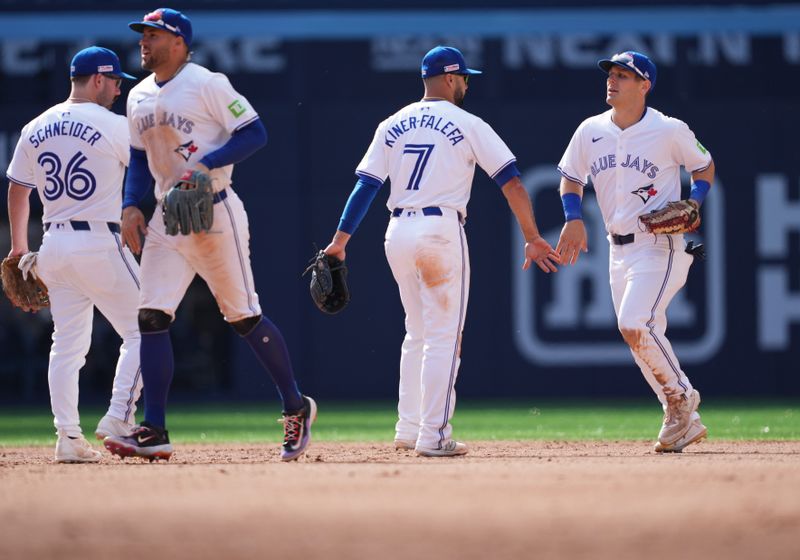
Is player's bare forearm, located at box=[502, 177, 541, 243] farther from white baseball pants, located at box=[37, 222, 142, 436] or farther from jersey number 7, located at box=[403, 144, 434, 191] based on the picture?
white baseball pants, located at box=[37, 222, 142, 436]

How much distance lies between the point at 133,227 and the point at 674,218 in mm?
2605

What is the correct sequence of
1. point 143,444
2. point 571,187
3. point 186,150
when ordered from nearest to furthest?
point 143,444
point 186,150
point 571,187

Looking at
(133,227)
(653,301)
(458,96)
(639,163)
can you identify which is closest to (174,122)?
(133,227)

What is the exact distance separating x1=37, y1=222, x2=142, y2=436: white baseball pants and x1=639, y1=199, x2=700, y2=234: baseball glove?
2.53m

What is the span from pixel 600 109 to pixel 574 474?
733 centimetres

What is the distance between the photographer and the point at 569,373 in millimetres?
12195

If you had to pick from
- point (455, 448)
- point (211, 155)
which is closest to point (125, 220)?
point (211, 155)

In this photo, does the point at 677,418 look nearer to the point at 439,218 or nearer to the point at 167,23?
the point at 439,218

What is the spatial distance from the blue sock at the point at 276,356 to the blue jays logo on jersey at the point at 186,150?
81cm

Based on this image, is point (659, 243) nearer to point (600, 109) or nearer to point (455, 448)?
point (455, 448)

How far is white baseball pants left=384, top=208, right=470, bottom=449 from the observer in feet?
21.6

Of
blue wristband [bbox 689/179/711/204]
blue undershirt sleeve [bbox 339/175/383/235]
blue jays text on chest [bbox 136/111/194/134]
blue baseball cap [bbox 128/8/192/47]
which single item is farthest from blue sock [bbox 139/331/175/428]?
blue wristband [bbox 689/179/711/204]

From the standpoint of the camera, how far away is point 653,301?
6.88m

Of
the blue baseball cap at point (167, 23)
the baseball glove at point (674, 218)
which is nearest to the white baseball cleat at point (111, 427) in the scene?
the blue baseball cap at point (167, 23)
